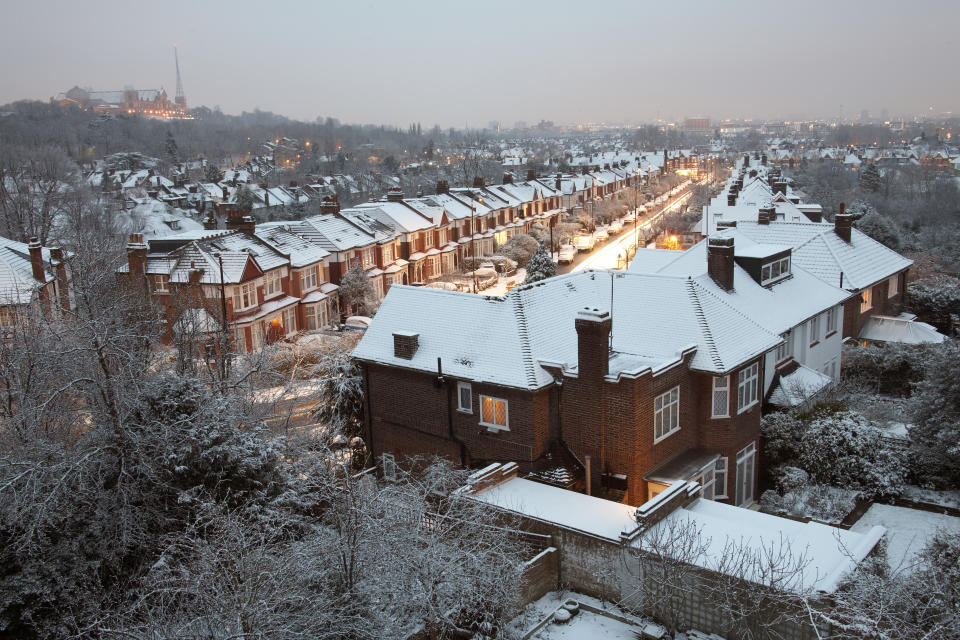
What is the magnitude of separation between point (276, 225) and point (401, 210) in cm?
1300

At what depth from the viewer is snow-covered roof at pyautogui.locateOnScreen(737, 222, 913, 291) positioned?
1287 inches

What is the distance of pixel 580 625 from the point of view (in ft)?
51.3

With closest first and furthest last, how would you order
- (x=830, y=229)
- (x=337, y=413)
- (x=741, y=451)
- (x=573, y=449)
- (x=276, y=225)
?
(x=573, y=449)
(x=741, y=451)
(x=337, y=413)
(x=830, y=229)
(x=276, y=225)

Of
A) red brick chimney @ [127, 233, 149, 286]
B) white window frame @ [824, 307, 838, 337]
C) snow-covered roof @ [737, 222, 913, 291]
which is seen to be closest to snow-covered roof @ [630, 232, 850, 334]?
white window frame @ [824, 307, 838, 337]

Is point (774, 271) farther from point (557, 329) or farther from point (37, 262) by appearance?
point (37, 262)

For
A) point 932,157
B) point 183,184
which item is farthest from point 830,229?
point 932,157

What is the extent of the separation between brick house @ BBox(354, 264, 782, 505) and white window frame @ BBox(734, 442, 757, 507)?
0.06 metres

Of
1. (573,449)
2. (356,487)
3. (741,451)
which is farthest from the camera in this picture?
(741,451)

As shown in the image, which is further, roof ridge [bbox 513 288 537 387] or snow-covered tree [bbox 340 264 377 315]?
snow-covered tree [bbox 340 264 377 315]

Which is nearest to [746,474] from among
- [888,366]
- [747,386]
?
[747,386]

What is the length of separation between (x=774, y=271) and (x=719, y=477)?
32.8 ft

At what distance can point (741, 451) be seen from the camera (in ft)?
73.7

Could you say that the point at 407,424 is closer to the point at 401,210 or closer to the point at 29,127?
the point at 401,210

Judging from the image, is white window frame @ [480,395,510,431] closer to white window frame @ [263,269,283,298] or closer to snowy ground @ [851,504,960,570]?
snowy ground @ [851,504,960,570]
